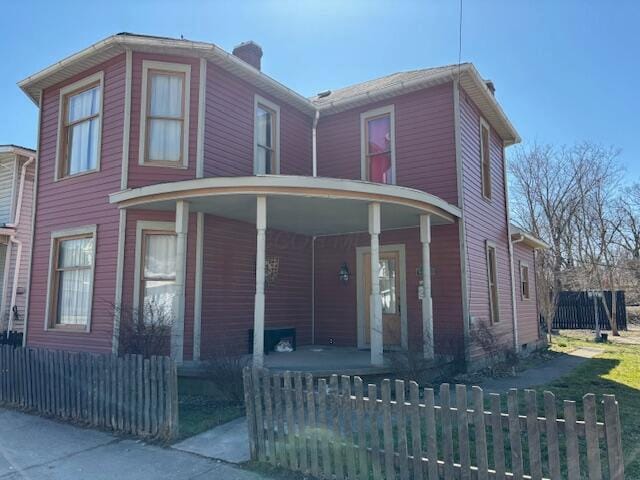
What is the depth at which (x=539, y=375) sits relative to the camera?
9.49 m

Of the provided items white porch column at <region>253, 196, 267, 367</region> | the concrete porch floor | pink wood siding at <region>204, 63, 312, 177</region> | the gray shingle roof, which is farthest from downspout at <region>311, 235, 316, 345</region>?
white porch column at <region>253, 196, 267, 367</region>

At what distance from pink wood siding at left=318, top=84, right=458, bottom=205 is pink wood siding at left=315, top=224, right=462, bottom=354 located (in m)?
1.04

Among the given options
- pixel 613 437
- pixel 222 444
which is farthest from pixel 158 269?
pixel 613 437

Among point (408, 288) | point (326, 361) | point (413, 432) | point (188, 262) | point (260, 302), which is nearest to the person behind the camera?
point (413, 432)

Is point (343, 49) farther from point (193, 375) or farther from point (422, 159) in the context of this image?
point (193, 375)

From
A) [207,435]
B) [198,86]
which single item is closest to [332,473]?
[207,435]

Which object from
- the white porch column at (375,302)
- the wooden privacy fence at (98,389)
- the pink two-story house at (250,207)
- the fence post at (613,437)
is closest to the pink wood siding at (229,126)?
the pink two-story house at (250,207)

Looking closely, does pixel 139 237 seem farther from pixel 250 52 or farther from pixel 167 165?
pixel 250 52

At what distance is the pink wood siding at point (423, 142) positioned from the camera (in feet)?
31.9

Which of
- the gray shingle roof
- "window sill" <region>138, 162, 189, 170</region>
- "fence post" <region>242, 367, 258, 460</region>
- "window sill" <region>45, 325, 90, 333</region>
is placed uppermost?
the gray shingle roof

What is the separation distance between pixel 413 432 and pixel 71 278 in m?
8.03

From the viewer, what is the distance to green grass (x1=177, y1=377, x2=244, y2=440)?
5.71 metres

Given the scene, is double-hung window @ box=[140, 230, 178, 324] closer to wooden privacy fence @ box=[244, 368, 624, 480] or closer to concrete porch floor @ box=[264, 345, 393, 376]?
concrete porch floor @ box=[264, 345, 393, 376]

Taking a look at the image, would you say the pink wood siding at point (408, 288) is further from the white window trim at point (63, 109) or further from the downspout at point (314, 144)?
the white window trim at point (63, 109)
